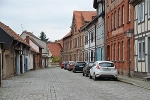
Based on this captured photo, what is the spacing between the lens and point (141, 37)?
24.7m

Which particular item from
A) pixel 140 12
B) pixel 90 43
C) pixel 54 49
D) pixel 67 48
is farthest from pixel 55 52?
pixel 140 12

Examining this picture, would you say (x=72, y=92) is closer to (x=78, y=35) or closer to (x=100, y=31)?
(x=100, y=31)

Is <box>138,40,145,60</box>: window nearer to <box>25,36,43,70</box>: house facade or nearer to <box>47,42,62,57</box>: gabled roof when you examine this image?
<box>25,36,43,70</box>: house facade

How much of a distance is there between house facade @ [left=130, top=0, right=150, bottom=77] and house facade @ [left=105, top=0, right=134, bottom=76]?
1.11m

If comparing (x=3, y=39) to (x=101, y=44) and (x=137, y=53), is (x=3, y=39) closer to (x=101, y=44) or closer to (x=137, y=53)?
(x=137, y=53)

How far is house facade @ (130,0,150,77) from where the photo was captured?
23031 mm

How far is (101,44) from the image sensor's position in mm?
43594

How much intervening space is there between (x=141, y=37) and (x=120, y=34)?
25.9ft

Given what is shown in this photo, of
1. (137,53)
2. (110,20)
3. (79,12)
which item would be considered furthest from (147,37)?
(79,12)

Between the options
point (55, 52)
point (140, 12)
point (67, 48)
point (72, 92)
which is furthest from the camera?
point (55, 52)

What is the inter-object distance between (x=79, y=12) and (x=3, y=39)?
44.4 m

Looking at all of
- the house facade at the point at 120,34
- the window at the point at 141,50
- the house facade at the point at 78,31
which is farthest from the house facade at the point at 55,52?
the window at the point at 141,50

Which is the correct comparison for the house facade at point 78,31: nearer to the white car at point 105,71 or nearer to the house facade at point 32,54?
the house facade at point 32,54

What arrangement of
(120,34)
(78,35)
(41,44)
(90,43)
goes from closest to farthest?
(120,34) → (90,43) → (78,35) → (41,44)
